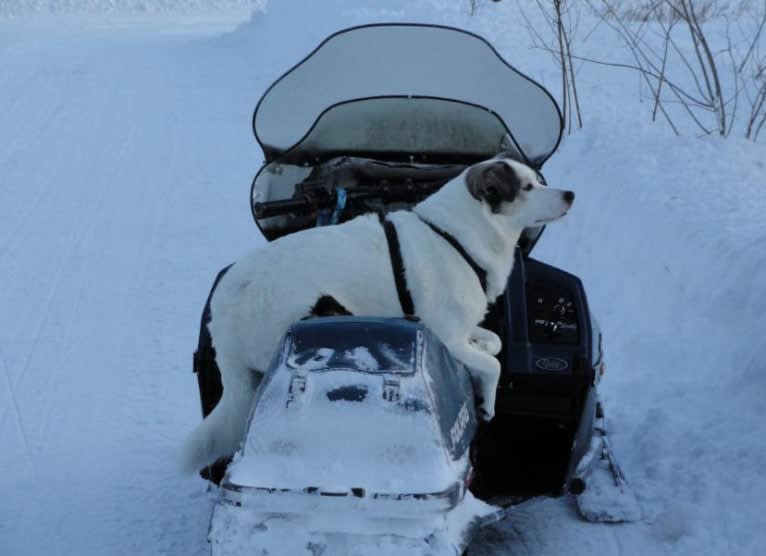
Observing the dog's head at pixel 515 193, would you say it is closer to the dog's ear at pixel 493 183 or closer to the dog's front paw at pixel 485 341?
the dog's ear at pixel 493 183

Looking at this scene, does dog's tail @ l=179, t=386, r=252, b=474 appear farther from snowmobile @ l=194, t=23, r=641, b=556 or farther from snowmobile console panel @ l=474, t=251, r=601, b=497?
snowmobile console panel @ l=474, t=251, r=601, b=497

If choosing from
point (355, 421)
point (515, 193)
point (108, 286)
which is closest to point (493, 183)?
point (515, 193)

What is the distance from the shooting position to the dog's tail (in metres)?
2.99

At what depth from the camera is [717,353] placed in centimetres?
513

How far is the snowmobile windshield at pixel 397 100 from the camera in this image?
437cm

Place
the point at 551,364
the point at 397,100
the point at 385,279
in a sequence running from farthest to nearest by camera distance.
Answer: the point at 397,100 < the point at 551,364 < the point at 385,279

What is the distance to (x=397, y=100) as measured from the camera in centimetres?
441

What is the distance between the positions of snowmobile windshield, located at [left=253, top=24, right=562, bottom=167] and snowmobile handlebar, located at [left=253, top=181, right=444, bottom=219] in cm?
27

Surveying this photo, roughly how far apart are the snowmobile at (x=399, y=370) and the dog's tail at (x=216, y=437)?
371 mm

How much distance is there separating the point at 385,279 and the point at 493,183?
0.63 m

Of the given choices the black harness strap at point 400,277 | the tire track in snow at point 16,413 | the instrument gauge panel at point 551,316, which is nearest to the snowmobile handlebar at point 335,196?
the instrument gauge panel at point 551,316

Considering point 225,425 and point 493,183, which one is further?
point 493,183

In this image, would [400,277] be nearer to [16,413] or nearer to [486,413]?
[486,413]

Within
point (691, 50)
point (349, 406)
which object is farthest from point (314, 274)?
point (691, 50)
